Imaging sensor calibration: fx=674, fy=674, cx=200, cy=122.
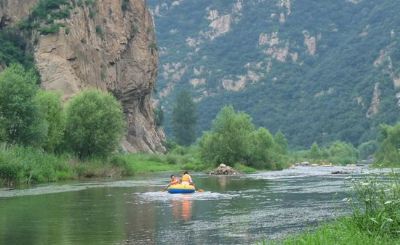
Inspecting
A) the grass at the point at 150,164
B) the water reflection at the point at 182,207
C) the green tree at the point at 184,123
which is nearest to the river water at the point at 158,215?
the water reflection at the point at 182,207

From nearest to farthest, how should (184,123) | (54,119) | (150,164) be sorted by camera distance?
1. (54,119)
2. (150,164)
3. (184,123)

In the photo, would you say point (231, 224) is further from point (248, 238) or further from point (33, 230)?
point (33, 230)

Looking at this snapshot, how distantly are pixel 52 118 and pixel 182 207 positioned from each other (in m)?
32.1

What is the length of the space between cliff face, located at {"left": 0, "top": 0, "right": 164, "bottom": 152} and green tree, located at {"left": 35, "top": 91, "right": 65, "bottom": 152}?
70.3ft

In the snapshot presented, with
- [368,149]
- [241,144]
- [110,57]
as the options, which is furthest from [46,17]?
[368,149]

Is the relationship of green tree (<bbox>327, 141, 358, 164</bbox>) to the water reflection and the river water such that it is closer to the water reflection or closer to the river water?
the river water

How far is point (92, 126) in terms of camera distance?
212 feet

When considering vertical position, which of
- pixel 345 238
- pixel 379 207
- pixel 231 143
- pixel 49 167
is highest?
pixel 231 143

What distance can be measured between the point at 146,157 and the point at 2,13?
28.3 metres

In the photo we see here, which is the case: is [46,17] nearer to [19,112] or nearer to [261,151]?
[261,151]

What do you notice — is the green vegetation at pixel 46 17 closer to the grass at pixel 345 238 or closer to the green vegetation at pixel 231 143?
the green vegetation at pixel 231 143

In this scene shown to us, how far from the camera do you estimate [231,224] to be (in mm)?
25062

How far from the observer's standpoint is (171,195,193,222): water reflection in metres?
28.7

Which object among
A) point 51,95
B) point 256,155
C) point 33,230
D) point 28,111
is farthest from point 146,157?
point 33,230
